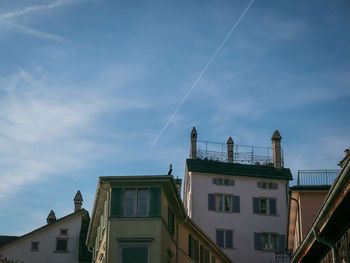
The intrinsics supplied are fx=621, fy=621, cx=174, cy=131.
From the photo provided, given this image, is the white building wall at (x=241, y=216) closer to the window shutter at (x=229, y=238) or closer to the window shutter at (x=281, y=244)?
the window shutter at (x=229, y=238)

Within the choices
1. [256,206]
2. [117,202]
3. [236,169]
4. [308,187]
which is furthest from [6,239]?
[308,187]

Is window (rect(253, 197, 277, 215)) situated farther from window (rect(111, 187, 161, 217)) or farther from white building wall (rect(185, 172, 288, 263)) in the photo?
window (rect(111, 187, 161, 217))

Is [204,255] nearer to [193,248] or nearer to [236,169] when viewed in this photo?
[193,248]

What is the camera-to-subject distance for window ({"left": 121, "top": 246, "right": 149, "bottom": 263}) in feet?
103

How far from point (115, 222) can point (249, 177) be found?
95.1 ft

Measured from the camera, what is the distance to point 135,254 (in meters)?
31.7

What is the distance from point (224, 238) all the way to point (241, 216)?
277cm

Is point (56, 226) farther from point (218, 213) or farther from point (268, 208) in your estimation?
point (268, 208)

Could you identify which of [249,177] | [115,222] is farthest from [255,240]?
[115,222]

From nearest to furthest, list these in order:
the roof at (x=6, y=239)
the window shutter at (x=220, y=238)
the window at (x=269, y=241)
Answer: the roof at (x=6, y=239) → the window shutter at (x=220, y=238) → the window at (x=269, y=241)

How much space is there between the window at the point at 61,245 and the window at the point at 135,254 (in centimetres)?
1792

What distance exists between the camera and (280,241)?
56.8m

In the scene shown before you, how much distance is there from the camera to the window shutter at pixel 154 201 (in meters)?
32.2

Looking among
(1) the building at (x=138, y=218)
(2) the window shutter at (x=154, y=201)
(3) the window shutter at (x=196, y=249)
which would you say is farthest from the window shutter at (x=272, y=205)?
(2) the window shutter at (x=154, y=201)
